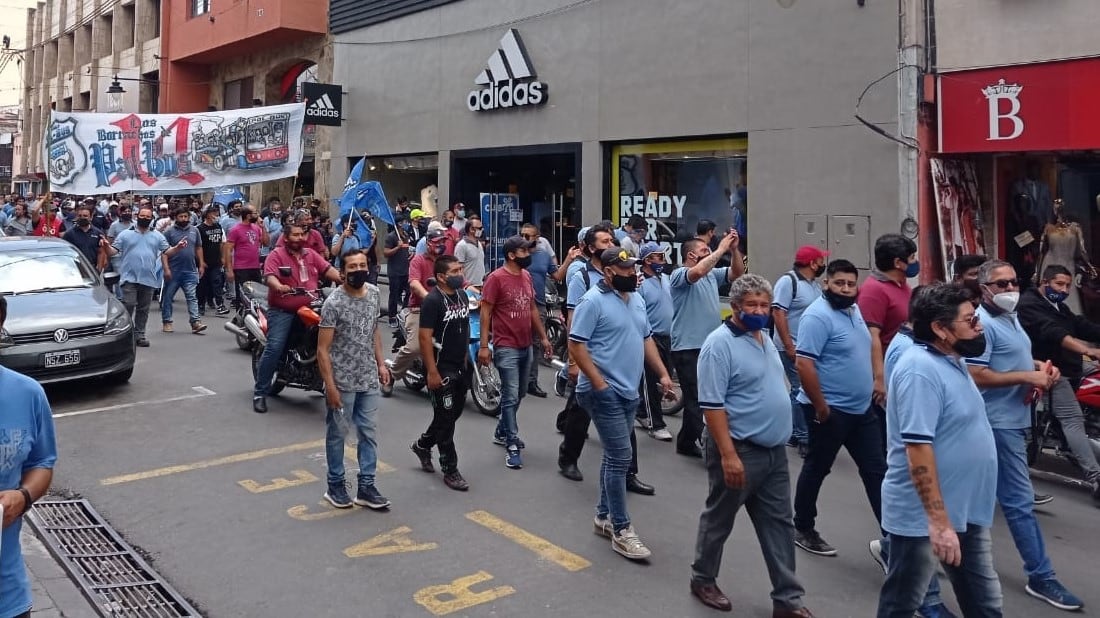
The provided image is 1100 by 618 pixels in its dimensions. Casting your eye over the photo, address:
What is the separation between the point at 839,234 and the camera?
11992mm

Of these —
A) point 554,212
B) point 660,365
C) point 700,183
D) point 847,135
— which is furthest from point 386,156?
point 660,365

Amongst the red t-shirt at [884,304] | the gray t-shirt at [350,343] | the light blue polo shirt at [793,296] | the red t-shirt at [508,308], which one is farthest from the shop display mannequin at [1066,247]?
the gray t-shirt at [350,343]

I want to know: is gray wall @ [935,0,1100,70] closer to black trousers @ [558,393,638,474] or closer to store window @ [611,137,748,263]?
store window @ [611,137,748,263]

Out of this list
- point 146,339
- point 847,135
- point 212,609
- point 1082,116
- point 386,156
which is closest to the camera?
point 212,609

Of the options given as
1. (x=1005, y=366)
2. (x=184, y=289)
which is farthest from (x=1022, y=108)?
(x=184, y=289)

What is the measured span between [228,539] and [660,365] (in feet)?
9.74

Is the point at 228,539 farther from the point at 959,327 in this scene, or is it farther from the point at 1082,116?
the point at 1082,116

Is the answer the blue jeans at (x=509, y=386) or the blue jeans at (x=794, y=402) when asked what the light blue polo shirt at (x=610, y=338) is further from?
the blue jeans at (x=794, y=402)

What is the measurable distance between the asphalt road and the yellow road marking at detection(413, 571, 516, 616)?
0.01 meters

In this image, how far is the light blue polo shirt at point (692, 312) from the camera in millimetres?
7508

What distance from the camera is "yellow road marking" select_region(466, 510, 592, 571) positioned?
205 inches

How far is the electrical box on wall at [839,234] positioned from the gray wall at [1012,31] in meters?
2.17

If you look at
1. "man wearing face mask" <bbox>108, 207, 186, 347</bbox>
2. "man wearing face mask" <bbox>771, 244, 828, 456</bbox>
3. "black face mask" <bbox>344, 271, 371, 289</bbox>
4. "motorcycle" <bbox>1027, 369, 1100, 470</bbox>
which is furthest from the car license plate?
"motorcycle" <bbox>1027, 369, 1100, 470</bbox>

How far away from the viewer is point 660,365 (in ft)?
19.7
